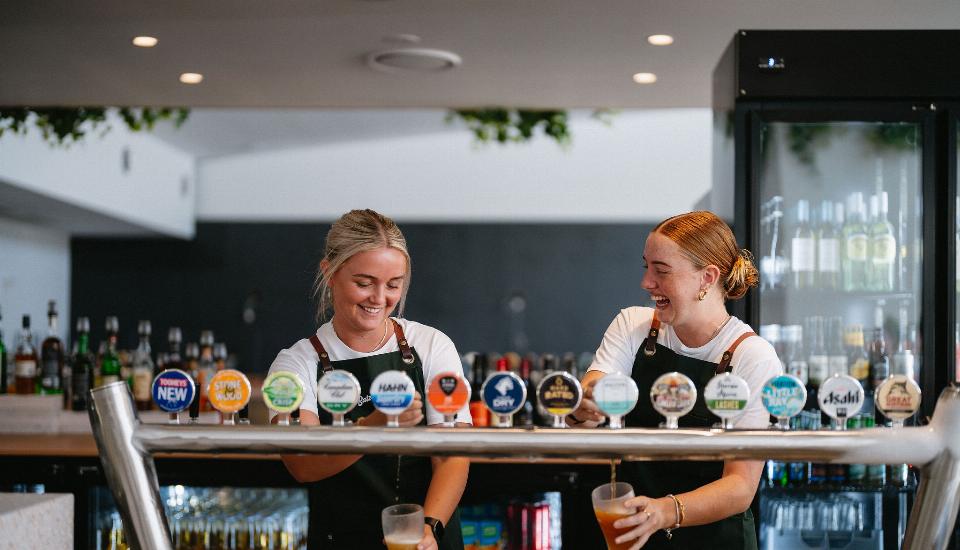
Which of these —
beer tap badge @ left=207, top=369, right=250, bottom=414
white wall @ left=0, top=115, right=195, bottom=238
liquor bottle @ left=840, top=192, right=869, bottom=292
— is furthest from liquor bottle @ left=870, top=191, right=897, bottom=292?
white wall @ left=0, top=115, right=195, bottom=238

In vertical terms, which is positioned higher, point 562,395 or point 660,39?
point 660,39

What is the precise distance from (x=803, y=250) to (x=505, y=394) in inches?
92.0

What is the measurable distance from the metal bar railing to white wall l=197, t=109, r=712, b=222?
5.81 meters

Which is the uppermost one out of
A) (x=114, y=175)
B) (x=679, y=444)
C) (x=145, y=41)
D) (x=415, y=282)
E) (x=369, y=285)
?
(x=145, y=41)

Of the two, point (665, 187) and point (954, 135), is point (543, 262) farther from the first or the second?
point (954, 135)

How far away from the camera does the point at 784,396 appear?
120 cm

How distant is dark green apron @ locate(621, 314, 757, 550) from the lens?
6.00 feet

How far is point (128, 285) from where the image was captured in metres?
7.18

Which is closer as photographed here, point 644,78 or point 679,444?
point 679,444

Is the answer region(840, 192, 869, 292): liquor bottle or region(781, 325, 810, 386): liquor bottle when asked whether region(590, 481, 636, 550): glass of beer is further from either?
region(840, 192, 869, 292): liquor bottle

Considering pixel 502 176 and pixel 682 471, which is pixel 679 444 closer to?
pixel 682 471

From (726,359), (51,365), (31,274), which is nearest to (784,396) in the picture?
(726,359)

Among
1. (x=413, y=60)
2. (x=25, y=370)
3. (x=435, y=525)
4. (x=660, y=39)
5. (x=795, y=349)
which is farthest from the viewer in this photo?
(x=25, y=370)

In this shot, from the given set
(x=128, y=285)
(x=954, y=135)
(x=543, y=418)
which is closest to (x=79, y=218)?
(x=128, y=285)
